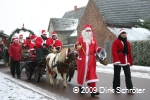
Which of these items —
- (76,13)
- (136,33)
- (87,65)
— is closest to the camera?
(87,65)

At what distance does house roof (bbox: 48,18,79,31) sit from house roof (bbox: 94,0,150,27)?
20248 mm

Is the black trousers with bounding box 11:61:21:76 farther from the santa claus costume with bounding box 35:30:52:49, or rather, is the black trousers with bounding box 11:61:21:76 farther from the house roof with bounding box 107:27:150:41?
the house roof with bounding box 107:27:150:41

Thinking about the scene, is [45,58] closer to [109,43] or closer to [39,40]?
[39,40]

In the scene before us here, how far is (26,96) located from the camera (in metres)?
7.87

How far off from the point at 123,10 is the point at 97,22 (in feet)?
12.2

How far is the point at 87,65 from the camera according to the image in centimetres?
800

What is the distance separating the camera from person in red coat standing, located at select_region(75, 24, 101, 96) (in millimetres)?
7969

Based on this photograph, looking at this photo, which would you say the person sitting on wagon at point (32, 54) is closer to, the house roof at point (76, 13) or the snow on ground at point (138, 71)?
the snow on ground at point (138, 71)

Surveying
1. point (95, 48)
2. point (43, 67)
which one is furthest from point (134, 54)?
point (95, 48)

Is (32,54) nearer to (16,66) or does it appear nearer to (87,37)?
(16,66)

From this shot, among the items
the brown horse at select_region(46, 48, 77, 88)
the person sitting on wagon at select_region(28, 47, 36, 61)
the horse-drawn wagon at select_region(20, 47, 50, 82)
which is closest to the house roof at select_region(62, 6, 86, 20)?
the horse-drawn wagon at select_region(20, 47, 50, 82)

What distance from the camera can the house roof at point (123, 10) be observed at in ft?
97.8

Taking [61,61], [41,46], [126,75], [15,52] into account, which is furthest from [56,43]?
[126,75]

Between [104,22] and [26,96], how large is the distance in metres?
22.4
